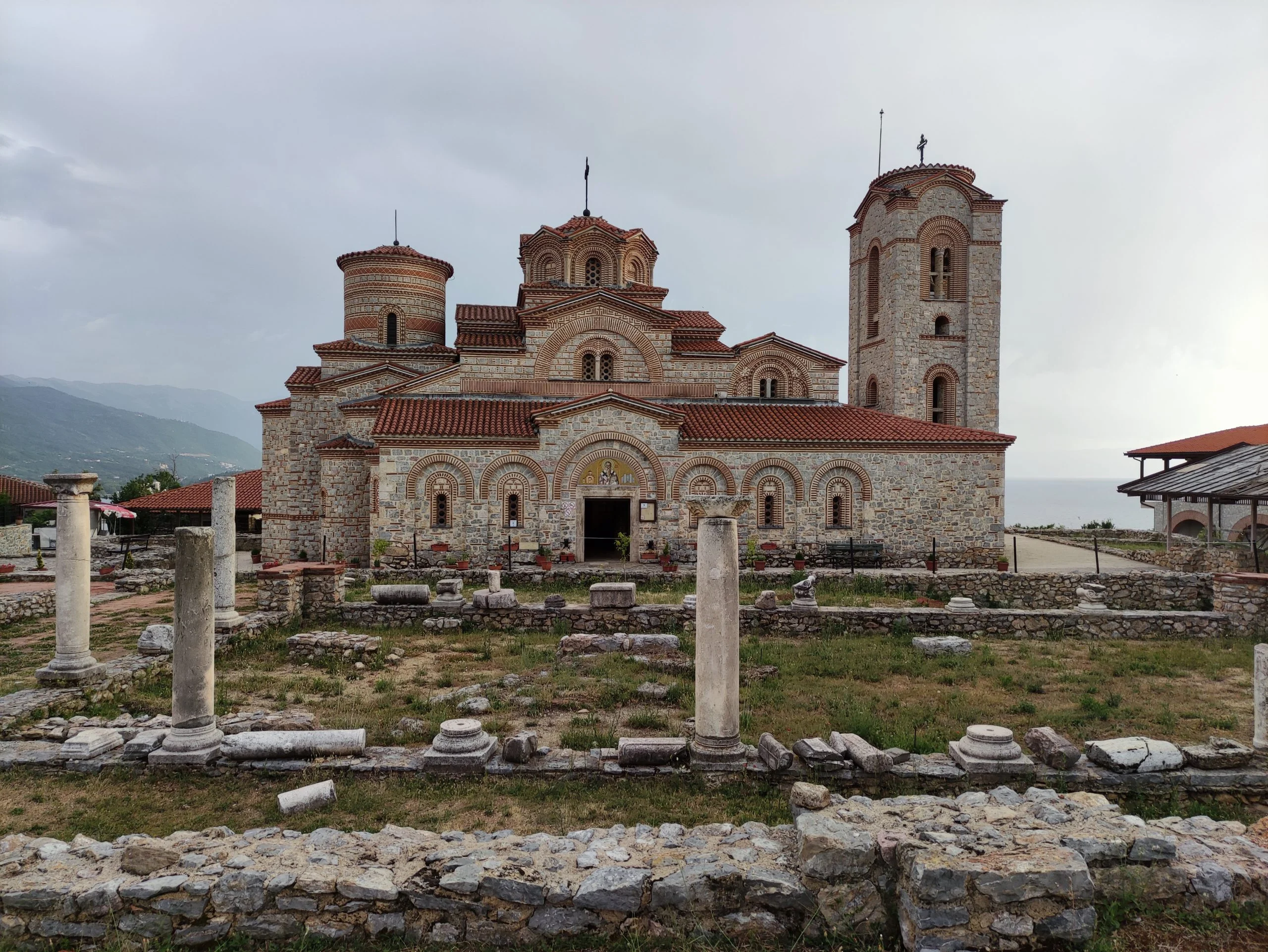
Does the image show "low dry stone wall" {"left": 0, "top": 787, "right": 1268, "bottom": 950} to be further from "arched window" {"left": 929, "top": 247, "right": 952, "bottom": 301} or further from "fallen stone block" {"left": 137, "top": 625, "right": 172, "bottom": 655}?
"arched window" {"left": 929, "top": 247, "right": 952, "bottom": 301}

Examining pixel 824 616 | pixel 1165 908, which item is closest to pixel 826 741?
pixel 1165 908

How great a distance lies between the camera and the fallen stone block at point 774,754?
6.26 metres

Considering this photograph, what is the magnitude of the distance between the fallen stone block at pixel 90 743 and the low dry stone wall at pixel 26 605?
27.1 ft

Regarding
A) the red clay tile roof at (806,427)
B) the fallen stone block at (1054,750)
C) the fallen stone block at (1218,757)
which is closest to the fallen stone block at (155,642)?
the fallen stone block at (1054,750)

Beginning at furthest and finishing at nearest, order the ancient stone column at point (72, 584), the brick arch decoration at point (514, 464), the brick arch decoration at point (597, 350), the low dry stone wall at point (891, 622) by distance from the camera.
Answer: the brick arch decoration at point (597, 350), the brick arch decoration at point (514, 464), the low dry stone wall at point (891, 622), the ancient stone column at point (72, 584)

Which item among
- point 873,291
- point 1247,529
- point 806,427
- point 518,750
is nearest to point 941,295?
point 873,291

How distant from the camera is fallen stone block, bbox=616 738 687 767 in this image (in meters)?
6.48

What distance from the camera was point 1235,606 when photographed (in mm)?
12398

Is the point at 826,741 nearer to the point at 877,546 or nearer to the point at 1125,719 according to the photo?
the point at 1125,719

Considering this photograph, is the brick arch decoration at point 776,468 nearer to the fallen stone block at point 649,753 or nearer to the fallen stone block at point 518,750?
the fallen stone block at point 649,753

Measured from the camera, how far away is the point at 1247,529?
2372 cm

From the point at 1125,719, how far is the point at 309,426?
23352 mm

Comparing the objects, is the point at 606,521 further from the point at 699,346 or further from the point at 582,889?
the point at 582,889

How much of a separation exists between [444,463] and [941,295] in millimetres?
17805
